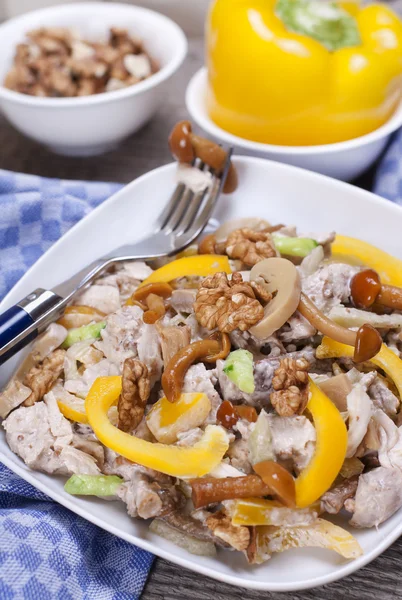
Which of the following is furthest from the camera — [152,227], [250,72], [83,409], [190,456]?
[250,72]

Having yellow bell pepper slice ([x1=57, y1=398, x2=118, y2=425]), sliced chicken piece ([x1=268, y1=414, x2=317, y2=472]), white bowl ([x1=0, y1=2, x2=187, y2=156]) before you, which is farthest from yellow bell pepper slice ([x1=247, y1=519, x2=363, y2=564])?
white bowl ([x1=0, y1=2, x2=187, y2=156])

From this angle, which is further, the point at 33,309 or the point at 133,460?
the point at 33,309

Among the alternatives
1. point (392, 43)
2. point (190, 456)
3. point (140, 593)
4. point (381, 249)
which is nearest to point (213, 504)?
point (190, 456)

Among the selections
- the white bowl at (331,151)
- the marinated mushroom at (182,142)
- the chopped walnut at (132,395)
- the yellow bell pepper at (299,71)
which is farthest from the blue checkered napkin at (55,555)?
the yellow bell pepper at (299,71)

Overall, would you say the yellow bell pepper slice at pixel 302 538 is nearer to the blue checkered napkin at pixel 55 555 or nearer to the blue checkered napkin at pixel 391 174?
the blue checkered napkin at pixel 55 555

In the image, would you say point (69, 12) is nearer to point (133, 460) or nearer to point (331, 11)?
point (331, 11)

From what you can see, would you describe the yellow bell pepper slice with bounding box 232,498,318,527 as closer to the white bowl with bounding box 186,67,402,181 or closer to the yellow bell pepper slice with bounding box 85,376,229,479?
the yellow bell pepper slice with bounding box 85,376,229,479
